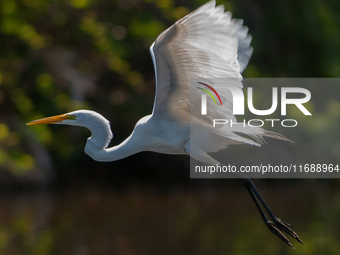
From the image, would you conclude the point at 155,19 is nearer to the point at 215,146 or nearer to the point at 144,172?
the point at 144,172

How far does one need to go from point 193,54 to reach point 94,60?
7.30 metres

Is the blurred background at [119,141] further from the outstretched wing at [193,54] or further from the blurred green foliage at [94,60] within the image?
the outstretched wing at [193,54]

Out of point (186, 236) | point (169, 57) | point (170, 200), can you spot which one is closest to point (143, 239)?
point (186, 236)

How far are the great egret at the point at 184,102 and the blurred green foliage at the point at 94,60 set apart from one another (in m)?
5.09

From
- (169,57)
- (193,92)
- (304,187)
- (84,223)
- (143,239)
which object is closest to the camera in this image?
(169,57)

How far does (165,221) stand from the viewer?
867 centimetres

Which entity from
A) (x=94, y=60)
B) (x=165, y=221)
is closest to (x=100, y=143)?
(x=165, y=221)

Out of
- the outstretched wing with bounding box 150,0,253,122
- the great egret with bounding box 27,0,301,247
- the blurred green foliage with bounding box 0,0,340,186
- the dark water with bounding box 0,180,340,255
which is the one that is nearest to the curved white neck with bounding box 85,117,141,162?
the great egret with bounding box 27,0,301,247

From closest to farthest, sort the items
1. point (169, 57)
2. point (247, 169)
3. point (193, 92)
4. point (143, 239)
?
point (169, 57)
point (193, 92)
point (143, 239)
point (247, 169)

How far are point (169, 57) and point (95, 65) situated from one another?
7202 mm

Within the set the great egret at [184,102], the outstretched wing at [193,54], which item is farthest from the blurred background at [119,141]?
the outstretched wing at [193,54]

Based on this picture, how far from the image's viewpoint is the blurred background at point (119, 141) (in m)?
8.16

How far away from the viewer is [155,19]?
980 cm

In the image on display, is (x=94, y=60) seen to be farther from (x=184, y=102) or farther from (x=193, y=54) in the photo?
(x=193, y=54)
